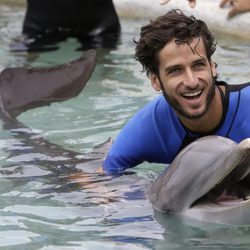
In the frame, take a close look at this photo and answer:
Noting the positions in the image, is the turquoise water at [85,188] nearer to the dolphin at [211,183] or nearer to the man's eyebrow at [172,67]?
the dolphin at [211,183]

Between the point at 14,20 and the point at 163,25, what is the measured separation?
6.54 metres

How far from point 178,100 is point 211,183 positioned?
60 centimetres

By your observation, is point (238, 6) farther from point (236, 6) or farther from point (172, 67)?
point (172, 67)

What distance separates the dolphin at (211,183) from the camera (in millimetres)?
3172

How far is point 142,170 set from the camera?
4391 mm

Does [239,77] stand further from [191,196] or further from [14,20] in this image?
[14,20]

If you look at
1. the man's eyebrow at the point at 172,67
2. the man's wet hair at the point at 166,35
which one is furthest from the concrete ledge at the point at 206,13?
the man's eyebrow at the point at 172,67

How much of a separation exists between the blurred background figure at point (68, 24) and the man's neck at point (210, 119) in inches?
166

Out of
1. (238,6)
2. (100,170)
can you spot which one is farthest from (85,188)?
(238,6)

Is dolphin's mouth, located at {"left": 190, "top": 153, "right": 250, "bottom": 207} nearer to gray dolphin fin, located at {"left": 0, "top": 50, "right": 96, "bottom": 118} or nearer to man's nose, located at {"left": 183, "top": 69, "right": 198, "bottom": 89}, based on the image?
man's nose, located at {"left": 183, "top": 69, "right": 198, "bottom": 89}

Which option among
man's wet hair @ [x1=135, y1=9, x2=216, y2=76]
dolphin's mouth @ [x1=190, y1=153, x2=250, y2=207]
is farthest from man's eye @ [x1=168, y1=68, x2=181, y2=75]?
dolphin's mouth @ [x1=190, y1=153, x2=250, y2=207]

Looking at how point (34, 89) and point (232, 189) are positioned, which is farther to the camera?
point (34, 89)

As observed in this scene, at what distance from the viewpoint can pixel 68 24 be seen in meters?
8.06

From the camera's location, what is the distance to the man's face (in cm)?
359
